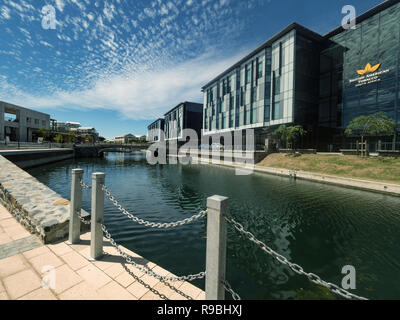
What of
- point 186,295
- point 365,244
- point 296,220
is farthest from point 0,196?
point 365,244

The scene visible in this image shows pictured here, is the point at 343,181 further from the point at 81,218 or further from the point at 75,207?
the point at 75,207

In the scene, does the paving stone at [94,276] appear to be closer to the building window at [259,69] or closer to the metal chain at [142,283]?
the metal chain at [142,283]

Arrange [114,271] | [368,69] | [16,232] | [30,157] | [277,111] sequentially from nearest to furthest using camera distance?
[114,271], [16,232], [30,157], [368,69], [277,111]

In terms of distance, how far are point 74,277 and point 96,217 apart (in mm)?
1062

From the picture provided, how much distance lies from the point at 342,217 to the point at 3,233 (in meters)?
13.8

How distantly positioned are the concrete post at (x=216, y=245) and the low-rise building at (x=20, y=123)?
65.8m

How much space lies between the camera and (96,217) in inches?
148

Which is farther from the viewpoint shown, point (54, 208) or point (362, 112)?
point (362, 112)

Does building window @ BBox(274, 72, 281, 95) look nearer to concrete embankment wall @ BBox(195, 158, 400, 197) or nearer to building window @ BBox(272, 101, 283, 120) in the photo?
building window @ BBox(272, 101, 283, 120)

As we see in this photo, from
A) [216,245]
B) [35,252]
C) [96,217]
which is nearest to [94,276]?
[96,217]

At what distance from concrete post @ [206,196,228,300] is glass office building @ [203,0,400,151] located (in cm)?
3492

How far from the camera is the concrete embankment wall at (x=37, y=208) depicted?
171 inches

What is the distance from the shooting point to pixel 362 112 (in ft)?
106
